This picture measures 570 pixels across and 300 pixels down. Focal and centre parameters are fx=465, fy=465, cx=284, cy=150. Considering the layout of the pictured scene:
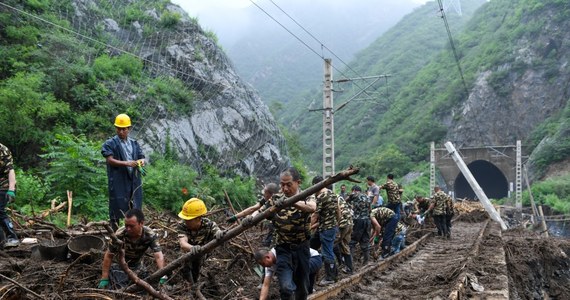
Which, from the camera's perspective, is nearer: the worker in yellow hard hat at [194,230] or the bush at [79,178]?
the worker in yellow hard hat at [194,230]

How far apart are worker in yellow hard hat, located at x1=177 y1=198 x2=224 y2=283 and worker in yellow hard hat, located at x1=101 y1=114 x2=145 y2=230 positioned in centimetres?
131

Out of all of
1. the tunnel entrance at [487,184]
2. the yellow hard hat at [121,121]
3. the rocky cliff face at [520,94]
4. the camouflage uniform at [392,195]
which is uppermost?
the rocky cliff face at [520,94]

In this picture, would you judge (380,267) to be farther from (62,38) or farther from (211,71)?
(211,71)

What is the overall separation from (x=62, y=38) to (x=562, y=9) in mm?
61986

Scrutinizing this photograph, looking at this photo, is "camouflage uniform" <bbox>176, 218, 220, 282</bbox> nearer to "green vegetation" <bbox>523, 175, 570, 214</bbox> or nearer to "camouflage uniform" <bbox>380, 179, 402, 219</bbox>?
"camouflage uniform" <bbox>380, 179, 402, 219</bbox>

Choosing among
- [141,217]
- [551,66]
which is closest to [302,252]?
[141,217]

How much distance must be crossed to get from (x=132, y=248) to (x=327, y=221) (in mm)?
3333

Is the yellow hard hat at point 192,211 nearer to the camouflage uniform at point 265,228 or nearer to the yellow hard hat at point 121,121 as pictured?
the camouflage uniform at point 265,228

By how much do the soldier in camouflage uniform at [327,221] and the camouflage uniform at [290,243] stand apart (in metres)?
2.38

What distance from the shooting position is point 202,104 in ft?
73.8

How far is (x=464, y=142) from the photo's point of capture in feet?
191

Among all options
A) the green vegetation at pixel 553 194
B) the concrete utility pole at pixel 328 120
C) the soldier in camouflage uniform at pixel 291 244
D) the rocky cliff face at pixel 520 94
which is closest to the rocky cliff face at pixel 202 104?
the concrete utility pole at pixel 328 120

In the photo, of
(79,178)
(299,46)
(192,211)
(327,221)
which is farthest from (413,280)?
(299,46)

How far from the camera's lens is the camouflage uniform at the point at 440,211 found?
49.9 feet
